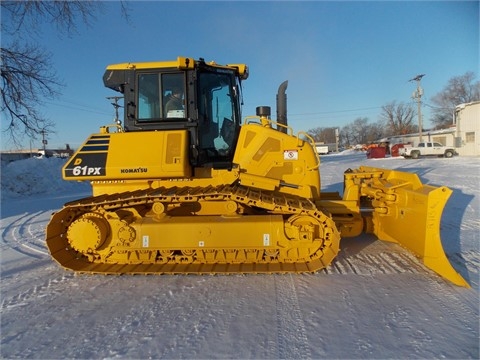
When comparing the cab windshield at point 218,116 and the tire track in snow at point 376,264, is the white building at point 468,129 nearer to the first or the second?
the tire track in snow at point 376,264

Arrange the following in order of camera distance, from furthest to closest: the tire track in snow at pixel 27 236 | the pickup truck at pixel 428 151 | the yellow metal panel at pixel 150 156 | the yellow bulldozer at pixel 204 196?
the pickup truck at pixel 428 151 → the tire track in snow at pixel 27 236 → the yellow metal panel at pixel 150 156 → the yellow bulldozer at pixel 204 196

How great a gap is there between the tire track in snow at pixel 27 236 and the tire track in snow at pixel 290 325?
407cm

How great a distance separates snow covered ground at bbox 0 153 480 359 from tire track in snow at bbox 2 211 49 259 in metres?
0.58

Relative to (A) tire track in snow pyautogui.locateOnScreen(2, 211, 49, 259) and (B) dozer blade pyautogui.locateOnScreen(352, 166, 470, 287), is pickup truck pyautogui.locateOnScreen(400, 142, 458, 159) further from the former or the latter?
(A) tire track in snow pyautogui.locateOnScreen(2, 211, 49, 259)

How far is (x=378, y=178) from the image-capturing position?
5203mm

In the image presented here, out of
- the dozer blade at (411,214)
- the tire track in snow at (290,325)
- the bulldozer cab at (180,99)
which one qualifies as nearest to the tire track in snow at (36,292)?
the bulldozer cab at (180,99)

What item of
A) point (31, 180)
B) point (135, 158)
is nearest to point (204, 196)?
point (135, 158)

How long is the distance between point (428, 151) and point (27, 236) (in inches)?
1376

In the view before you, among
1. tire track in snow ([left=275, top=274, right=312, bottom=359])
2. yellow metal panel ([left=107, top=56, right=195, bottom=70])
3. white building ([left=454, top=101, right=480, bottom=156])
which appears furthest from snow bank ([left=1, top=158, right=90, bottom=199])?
white building ([left=454, top=101, right=480, bottom=156])

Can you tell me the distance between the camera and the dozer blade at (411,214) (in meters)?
3.65

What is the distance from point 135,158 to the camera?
4090 mm

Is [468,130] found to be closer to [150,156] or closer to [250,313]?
[150,156]

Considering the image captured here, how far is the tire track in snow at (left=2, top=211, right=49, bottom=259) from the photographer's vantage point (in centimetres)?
519

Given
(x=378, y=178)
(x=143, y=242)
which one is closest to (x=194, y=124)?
(x=143, y=242)
